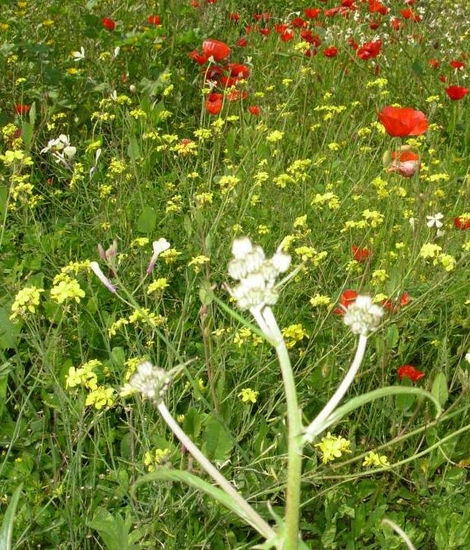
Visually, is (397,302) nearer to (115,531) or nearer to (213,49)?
(115,531)

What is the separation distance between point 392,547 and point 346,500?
5.4 inches

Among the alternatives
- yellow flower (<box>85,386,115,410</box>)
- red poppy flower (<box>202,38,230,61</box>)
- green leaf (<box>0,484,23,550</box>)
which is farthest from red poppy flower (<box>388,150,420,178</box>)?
green leaf (<box>0,484,23,550</box>)

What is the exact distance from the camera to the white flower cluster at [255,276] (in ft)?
1.97

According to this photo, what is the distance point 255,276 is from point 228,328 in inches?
36.6

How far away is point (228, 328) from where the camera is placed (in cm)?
153

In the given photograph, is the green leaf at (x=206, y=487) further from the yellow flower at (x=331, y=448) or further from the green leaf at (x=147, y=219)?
the green leaf at (x=147, y=219)

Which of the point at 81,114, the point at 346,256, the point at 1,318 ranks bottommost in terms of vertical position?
the point at 81,114

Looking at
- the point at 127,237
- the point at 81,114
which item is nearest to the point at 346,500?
the point at 127,237

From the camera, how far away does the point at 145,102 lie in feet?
8.50

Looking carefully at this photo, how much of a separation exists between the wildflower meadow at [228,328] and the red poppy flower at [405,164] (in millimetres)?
12

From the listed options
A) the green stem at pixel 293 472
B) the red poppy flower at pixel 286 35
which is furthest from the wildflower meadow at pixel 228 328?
the red poppy flower at pixel 286 35

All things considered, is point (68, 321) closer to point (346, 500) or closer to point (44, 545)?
point (44, 545)

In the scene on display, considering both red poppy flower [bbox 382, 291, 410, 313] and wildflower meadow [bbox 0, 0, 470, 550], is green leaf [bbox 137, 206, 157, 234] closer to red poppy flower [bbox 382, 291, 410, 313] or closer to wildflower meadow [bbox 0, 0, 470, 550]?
wildflower meadow [bbox 0, 0, 470, 550]

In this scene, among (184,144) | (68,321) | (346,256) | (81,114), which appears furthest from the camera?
(81,114)
